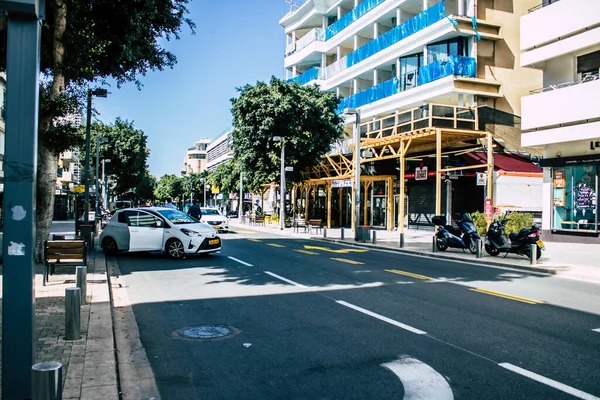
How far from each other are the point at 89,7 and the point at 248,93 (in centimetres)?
2031

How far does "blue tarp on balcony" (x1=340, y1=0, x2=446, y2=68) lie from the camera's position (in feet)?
93.4

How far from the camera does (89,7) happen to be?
44.8ft

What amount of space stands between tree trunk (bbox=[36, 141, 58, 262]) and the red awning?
20.4 m

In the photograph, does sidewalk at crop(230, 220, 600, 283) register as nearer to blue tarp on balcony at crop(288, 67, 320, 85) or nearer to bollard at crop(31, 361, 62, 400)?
bollard at crop(31, 361, 62, 400)

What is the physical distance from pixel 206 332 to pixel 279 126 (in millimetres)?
27526

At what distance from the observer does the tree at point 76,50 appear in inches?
481

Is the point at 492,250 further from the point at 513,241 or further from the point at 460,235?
the point at 460,235

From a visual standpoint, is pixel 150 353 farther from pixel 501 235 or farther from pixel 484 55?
pixel 484 55

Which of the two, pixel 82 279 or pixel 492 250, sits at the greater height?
pixel 82 279

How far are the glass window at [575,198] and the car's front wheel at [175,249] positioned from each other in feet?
55.3

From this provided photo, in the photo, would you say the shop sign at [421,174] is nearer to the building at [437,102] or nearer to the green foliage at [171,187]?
the building at [437,102]

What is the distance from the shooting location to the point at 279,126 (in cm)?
3344

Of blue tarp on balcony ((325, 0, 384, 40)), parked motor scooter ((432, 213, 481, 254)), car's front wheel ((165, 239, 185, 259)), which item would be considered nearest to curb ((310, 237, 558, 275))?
parked motor scooter ((432, 213, 481, 254))

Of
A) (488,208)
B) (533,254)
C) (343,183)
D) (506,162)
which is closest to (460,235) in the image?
(488,208)
